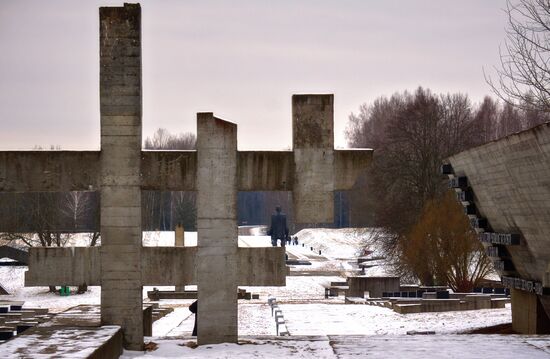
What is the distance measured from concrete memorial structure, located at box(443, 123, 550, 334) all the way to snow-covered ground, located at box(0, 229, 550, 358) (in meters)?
2.32

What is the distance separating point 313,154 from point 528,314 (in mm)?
9660

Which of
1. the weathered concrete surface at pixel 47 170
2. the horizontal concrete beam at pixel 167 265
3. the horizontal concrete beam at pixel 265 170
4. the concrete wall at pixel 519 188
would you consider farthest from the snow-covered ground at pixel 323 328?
the concrete wall at pixel 519 188

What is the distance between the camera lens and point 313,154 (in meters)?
15.8

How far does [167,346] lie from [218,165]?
3.01m

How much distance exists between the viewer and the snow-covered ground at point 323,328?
14.9 meters

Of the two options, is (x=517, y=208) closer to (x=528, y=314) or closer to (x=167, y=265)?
(x=528, y=314)

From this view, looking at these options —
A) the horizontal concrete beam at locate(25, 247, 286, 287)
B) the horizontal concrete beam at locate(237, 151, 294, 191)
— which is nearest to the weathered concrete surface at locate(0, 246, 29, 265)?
the horizontal concrete beam at locate(25, 247, 286, 287)

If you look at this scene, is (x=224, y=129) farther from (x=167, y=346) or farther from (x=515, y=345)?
(x=515, y=345)

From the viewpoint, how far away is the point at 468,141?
56219 mm

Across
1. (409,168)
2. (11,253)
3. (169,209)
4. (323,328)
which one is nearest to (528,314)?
(323,328)

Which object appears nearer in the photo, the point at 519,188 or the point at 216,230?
the point at 216,230

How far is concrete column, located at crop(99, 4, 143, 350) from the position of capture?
15.5 metres

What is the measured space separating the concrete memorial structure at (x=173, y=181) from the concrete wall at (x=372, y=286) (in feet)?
90.1

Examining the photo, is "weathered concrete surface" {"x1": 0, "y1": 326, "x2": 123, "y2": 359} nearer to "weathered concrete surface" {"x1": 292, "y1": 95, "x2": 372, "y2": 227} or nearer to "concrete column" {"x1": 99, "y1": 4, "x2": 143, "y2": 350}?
"concrete column" {"x1": 99, "y1": 4, "x2": 143, "y2": 350}
